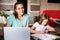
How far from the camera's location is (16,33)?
49.1 inches

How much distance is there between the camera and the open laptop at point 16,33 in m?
1.23

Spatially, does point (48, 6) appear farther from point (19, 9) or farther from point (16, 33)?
point (16, 33)

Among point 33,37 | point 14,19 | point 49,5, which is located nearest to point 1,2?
point 49,5

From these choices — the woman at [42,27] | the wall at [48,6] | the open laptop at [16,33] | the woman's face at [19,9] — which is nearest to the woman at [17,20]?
the woman's face at [19,9]

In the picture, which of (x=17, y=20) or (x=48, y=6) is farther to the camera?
(x=48, y=6)

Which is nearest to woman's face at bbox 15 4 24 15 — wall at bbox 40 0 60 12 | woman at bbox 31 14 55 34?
woman at bbox 31 14 55 34

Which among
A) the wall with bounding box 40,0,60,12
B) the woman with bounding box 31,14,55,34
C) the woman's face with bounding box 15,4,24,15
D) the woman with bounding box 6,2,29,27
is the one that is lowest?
the wall with bounding box 40,0,60,12

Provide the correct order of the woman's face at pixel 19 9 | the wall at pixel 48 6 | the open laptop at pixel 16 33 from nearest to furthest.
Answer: the open laptop at pixel 16 33 < the woman's face at pixel 19 9 < the wall at pixel 48 6

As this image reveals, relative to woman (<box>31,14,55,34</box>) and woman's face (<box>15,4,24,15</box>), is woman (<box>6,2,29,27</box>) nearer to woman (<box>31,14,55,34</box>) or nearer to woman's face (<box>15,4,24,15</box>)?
woman's face (<box>15,4,24,15</box>)

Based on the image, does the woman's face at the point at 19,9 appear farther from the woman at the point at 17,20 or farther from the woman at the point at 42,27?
the woman at the point at 42,27

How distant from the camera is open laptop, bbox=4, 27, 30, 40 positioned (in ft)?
4.03

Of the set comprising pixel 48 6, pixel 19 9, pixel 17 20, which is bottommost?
pixel 48 6

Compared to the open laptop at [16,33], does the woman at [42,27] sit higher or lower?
lower

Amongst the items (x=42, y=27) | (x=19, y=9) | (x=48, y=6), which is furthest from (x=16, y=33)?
(x=48, y=6)
